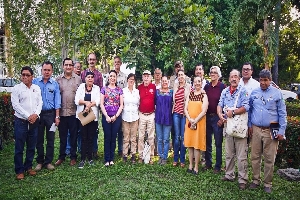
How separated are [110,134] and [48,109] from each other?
4.82ft

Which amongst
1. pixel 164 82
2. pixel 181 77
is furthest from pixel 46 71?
pixel 181 77

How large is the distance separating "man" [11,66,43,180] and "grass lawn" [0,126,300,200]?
529mm

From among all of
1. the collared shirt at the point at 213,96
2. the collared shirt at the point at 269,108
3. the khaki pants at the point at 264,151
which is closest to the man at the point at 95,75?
the collared shirt at the point at 213,96

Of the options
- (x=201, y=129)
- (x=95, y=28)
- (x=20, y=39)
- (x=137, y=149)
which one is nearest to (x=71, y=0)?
(x=20, y=39)

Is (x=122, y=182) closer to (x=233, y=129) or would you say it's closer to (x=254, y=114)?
(x=233, y=129)

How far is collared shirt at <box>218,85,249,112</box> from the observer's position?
5.80 meters

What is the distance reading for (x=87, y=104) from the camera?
6.85 metres

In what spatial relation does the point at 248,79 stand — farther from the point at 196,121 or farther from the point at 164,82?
the point at 164,82

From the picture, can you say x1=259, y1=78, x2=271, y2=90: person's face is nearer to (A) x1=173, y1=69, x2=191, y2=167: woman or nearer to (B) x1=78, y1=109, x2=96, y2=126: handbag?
(A) x1=173, y1=69, x2=191, y2=167: woman

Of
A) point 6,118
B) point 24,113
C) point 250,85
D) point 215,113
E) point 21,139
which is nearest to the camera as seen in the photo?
point 24,113

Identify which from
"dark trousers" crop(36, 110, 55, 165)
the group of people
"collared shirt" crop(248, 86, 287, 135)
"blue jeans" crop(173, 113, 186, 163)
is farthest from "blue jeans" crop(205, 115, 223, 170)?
"dark trousers" crop(36, 110, 55, 165)

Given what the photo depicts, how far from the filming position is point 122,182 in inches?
236

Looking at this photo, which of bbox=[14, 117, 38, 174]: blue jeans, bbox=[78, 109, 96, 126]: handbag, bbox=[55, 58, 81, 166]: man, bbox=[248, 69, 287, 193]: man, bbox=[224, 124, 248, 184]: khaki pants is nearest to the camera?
bbox=[248, 69, 287, 193]: man

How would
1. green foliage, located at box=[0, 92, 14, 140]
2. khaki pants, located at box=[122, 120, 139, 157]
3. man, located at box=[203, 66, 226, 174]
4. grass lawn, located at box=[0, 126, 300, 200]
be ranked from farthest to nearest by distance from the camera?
green foliage, located at box=[0, 92, 14, 140] < khaki pants, located at box=[122, 120, 139, 157] < man, located at box=[203, 66, 226, 174] < grass lawn, located at box=[0, 126, 300, 200]
